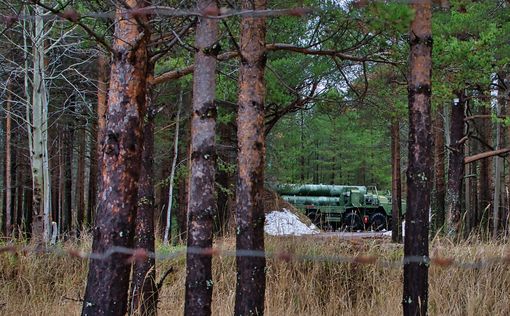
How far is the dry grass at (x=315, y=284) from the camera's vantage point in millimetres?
5836

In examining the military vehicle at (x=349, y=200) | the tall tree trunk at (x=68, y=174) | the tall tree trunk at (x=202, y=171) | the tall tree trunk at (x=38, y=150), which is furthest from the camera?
the military vehicle at (x=349, y=200)

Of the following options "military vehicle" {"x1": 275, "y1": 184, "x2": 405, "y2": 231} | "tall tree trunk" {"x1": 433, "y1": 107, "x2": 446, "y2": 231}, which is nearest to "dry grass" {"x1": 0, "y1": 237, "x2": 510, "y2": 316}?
"tall tree trunk" {"x1": 433, "y1": 107, "x2": 446, "y2": 231}

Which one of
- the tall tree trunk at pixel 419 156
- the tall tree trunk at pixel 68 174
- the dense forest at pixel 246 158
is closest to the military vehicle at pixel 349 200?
the tall tree trunk at pixel 68 174

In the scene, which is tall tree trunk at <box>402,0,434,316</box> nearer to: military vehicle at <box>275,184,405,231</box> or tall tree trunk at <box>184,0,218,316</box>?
tall tree trunk at <box>184,0,218,316</box>

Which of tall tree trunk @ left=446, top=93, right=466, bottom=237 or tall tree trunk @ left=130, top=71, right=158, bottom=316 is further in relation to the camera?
tall tree trunk @ left=446, top=93, right=466, bottom=237

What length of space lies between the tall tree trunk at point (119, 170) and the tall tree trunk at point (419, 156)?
214 centimetres

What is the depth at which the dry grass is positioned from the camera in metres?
5.84

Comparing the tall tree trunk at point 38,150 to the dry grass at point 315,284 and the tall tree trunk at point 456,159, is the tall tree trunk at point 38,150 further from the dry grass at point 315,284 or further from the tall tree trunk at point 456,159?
the tall tree trunk at point 456,159

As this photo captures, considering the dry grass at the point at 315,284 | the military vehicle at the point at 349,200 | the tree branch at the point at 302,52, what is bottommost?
the dry grass at the point at 315,284

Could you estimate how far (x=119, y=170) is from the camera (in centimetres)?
346

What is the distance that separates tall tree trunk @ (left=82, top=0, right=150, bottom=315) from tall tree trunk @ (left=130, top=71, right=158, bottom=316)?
1.95 meters

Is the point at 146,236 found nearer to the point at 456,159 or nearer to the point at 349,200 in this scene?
the point at 456,159

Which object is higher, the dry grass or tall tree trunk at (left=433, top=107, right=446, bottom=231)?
tall tree trunk at (left=433, top=107, right=446, bottom=231)

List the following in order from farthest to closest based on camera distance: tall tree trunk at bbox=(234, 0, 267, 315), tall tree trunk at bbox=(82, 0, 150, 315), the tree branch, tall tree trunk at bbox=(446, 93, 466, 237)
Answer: tall tree trunk at bbox=(446, 93, 466, 237), the tree branch, tall tree trunk at bbox=(234, 0, 267, 315), tall tree trunk at bbox=(82, 0, 150, 315)
